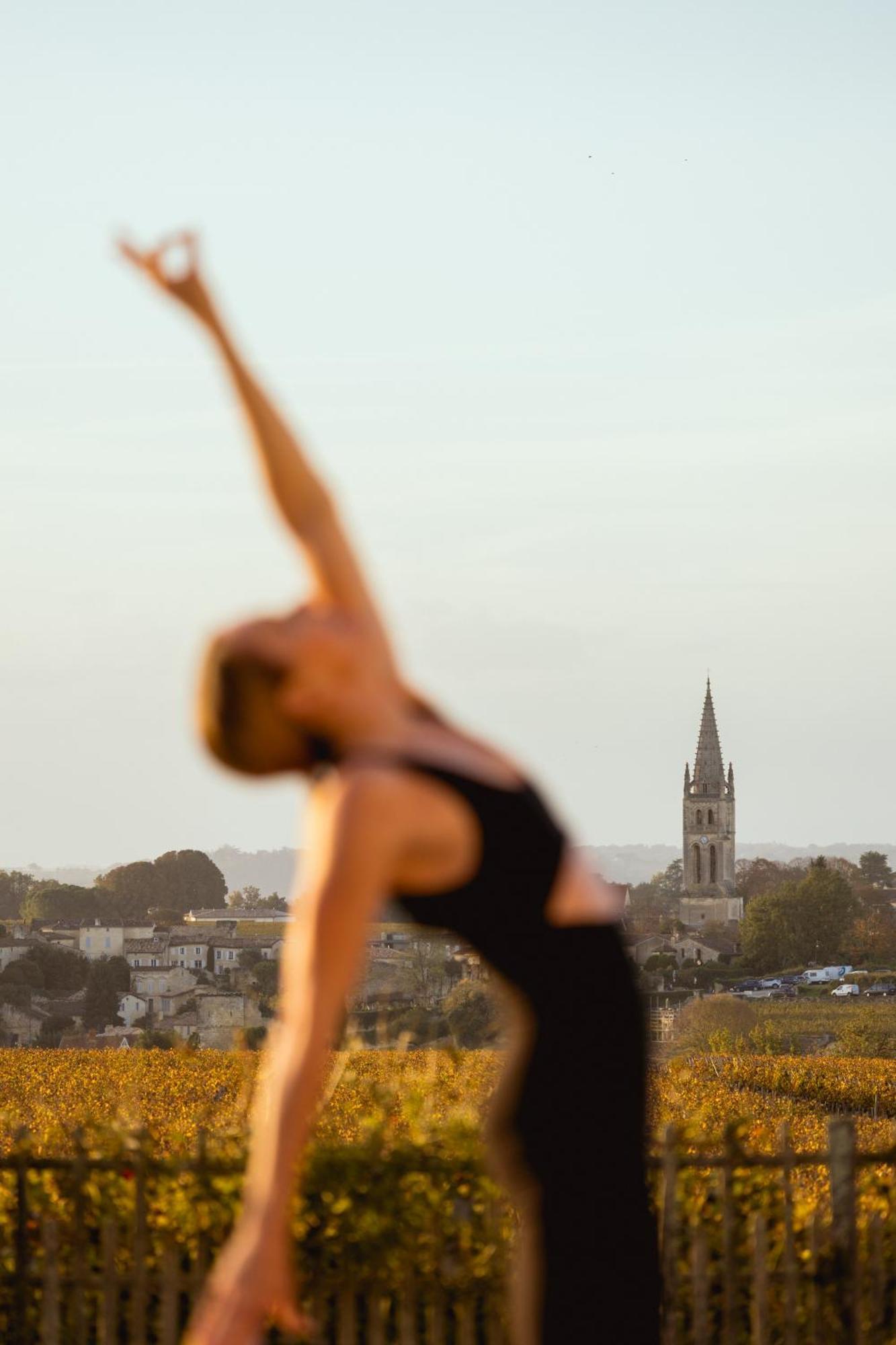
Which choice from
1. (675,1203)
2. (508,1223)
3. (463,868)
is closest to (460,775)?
(463,868)

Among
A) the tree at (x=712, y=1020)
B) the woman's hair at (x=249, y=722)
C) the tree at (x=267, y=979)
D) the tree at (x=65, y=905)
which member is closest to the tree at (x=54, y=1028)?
the tree at (x=267, y=979)

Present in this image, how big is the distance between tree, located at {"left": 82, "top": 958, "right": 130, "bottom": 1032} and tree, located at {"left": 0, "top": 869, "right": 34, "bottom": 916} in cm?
5731

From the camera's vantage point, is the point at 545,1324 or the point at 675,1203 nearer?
the point at 545,1324

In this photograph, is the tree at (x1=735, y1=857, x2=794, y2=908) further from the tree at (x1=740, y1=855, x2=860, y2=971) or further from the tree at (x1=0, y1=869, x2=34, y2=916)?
the tree at (x1=0, y1=869, x2=34, y2=916)

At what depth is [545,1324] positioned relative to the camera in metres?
2.68

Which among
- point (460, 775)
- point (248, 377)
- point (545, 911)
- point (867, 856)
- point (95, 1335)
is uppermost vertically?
point (867, 856)

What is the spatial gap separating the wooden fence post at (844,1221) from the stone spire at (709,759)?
181889 mm

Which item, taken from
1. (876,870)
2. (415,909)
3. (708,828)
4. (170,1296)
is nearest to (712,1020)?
(170,1296)

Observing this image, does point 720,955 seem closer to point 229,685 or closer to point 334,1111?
point 334,1111

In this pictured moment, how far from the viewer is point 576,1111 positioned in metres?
2.68

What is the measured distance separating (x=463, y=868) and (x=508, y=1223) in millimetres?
4429

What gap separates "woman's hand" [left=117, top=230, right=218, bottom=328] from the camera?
2.75 m

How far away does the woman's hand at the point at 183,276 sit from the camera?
2.75 metres

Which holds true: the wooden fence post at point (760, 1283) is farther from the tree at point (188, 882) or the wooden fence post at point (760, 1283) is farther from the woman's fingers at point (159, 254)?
the tree at point (188, 882)
